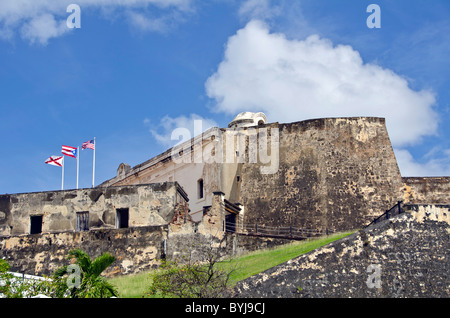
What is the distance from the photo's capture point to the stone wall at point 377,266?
22906mm

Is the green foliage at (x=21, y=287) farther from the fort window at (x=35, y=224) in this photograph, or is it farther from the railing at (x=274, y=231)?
the railing at (x=274, y=231)

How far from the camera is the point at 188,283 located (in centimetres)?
2277

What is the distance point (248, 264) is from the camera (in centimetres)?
2845

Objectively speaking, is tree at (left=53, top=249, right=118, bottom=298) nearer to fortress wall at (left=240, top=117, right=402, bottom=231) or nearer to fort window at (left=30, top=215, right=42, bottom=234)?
fort window at (left=30, top=215, right=42, bottom=234)

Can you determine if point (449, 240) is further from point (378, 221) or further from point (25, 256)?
point (25, 256)

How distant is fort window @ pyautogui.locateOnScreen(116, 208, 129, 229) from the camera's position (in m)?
33.6

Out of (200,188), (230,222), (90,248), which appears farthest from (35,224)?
(230,222)

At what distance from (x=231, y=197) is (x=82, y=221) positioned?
343 inches

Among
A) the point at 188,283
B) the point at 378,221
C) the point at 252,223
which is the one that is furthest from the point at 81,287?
the point at 252,223

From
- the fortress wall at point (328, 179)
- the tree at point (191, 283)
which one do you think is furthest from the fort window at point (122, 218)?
the tree at point (191, 283)

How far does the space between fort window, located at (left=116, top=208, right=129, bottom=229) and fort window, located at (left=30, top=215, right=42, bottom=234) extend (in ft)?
12.7

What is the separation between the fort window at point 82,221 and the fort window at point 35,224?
2.05 m

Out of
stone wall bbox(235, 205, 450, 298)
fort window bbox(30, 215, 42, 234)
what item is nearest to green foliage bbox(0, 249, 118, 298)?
stone wall bbox(235, 205, 450, 298)

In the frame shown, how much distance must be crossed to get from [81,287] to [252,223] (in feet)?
56.8
